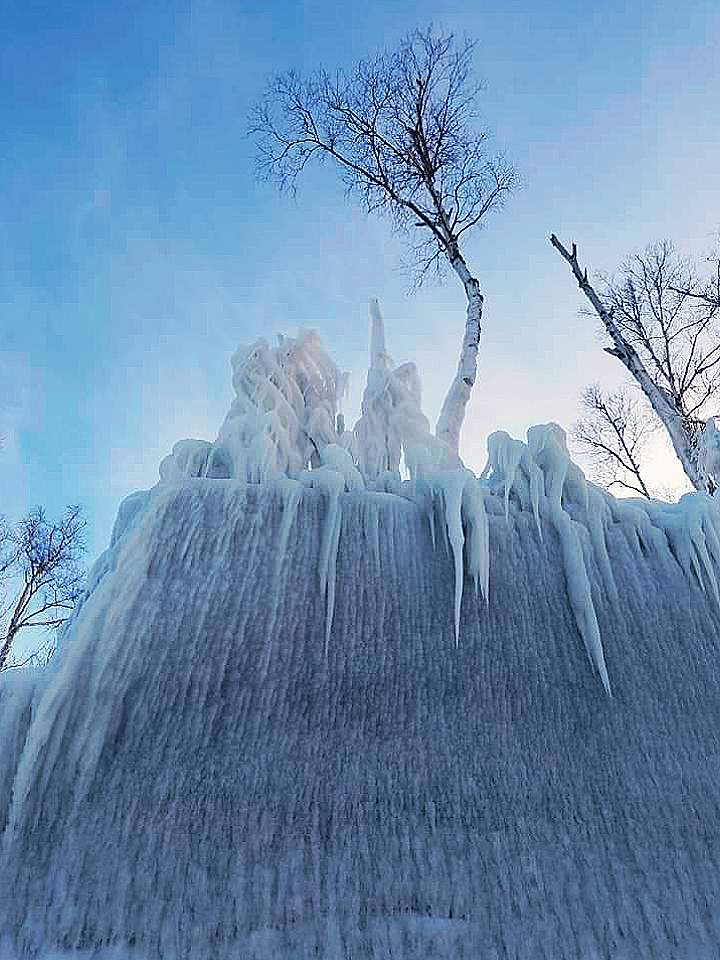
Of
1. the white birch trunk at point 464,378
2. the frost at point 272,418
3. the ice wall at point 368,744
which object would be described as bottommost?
the ice wall at point 368,744

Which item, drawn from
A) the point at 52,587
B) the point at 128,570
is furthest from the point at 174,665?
the point at 52,587

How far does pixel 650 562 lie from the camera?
10.5 feet

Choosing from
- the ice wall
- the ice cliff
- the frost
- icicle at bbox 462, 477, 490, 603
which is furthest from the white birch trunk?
the ice wall

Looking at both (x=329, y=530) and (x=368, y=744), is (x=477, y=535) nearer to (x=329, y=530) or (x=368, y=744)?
(x=329, y=530)

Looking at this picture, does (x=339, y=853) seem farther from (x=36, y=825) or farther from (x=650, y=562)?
(x=650, y=562)

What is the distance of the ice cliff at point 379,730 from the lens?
2.10 m

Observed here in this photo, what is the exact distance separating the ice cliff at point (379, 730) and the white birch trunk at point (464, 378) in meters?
3.45

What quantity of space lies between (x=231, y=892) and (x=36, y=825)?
726 millimetres

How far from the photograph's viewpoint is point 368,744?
8.21ft

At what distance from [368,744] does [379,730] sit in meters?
0.07

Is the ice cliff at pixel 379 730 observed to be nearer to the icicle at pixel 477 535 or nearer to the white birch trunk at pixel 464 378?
the icicle at pixel 477 535

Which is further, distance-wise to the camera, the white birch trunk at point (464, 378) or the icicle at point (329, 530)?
the white birch trunk at point (464, 378)

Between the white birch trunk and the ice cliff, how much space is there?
3451 millimetres

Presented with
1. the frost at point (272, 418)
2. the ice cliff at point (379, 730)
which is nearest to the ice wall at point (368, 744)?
the ice cliff at point (379, 730)
